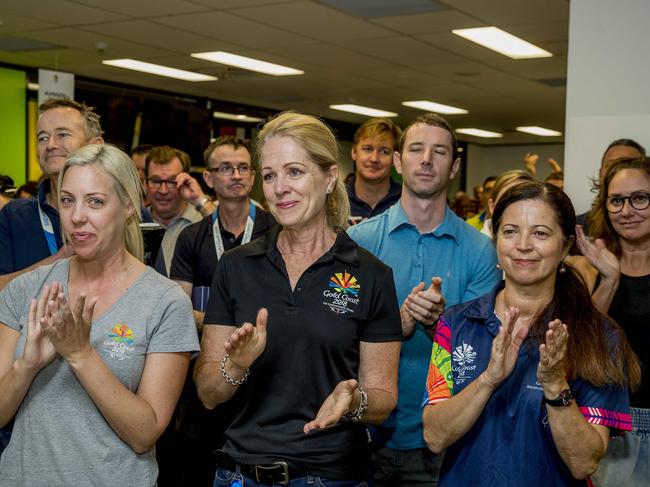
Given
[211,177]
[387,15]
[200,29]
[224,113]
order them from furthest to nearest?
[224,113] → [200,29] → [387,15] → [211,177]

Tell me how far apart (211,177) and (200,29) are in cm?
377

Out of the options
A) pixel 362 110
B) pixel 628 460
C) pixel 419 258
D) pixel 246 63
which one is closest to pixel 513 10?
pixel 246 63

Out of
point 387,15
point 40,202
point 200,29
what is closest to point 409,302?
point 40,202

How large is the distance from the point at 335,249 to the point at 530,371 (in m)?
0.61

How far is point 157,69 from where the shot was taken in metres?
9.65

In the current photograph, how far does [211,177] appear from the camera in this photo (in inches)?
153

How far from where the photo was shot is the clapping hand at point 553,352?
1821mm

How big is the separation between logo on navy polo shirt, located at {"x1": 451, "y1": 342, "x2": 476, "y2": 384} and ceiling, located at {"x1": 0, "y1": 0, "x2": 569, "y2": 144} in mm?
4520

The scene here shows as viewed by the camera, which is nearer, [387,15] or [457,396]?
[457,396]

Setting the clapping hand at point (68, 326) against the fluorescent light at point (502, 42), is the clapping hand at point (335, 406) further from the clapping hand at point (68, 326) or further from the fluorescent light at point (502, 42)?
the fluorescent light at point (502, 42)

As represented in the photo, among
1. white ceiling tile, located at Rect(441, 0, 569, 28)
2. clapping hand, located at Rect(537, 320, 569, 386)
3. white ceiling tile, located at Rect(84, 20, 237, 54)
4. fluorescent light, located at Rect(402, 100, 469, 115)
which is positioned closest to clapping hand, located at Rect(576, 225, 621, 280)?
clapping hand, located at Rect(537, 320, 569, 386)

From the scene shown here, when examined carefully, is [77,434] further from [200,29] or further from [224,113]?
[224,113]

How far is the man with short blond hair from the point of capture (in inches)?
178

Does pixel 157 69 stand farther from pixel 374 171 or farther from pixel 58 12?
pixel 374 171
